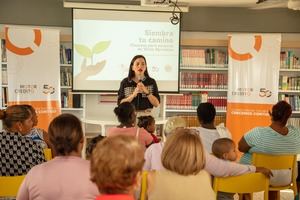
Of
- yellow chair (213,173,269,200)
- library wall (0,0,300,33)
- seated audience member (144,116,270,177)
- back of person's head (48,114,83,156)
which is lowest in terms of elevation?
yellow chair (213,173,269,200)

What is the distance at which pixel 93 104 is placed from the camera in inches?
266

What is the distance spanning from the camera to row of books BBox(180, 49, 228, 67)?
6.60m

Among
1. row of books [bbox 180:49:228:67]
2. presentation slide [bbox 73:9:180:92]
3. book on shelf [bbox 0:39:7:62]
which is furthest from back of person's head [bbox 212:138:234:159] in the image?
book on shelf [bbox 0:39:7:62]

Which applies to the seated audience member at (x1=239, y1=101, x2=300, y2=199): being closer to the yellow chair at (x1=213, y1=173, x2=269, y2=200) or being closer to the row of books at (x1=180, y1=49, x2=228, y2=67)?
the yellow chair at (x1=213, y1=173, x2=269, y2=200)

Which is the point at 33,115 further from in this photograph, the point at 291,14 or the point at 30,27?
the point at 291,14

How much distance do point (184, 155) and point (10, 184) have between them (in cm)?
116

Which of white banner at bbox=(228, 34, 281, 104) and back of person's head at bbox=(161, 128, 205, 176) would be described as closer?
back of person's head at bbox=(161, 128, 205, 176)

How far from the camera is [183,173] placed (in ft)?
6.82

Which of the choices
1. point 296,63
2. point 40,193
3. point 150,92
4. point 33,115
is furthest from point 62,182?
point 296,63

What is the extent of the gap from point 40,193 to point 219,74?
203 inches

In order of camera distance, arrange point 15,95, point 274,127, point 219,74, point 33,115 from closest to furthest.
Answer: point 33,115
point 274,127
point 15,95
point 219,74

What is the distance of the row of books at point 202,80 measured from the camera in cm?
665

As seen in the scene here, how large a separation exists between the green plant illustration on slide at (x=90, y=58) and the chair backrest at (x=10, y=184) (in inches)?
153

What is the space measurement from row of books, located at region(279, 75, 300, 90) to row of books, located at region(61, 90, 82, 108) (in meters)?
3.45
